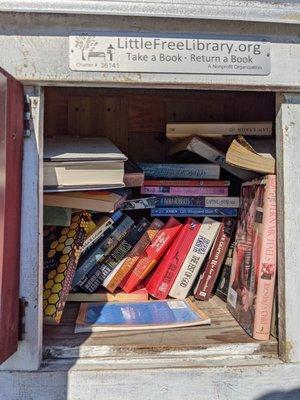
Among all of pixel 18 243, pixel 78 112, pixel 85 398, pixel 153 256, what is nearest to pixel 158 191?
pixel 153 256

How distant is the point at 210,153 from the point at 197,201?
0.16 meters

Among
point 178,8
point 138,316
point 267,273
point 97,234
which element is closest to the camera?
point 178,8

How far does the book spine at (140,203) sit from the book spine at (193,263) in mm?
177

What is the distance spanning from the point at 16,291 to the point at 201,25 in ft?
2.47

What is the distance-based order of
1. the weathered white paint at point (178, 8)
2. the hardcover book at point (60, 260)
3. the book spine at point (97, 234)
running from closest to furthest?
the weathered white paint at point (178, 8) → the hardcover book at point (60, 260) → the book spine at point (97, 234)

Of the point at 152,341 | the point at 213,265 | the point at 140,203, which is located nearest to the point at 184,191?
the point at 140,203

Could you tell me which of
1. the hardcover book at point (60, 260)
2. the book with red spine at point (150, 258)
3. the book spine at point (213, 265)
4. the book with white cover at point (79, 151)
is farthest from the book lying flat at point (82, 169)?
the book spine at point (213, 265)

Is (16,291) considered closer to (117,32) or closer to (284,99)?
(117,32)

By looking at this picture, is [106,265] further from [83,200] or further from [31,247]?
[31,247]

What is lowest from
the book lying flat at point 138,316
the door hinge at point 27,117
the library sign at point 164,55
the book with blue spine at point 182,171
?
the book lying flat at point 138,316

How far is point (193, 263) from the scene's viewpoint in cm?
156

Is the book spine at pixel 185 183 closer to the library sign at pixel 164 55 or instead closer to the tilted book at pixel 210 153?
the tilted book at pixel 210 153

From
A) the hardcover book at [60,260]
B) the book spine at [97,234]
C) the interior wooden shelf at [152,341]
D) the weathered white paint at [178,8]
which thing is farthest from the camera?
the book spine at [97,234]

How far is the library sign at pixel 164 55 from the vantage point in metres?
1.15
